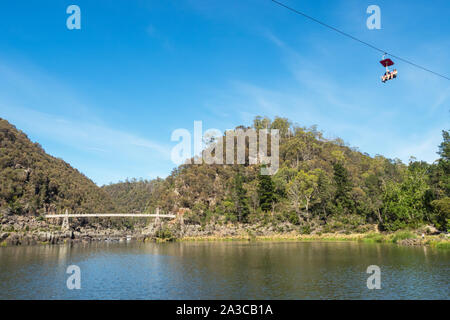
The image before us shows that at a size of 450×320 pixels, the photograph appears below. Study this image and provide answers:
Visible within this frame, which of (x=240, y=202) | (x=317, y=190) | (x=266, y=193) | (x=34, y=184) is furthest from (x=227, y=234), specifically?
(x=34, y=184)

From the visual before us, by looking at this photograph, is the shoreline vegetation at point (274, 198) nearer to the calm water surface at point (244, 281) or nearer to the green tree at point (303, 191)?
the green tree at point (303, 191)

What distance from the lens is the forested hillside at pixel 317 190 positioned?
184 ft

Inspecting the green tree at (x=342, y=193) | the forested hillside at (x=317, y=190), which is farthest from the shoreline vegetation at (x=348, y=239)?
the green tree at (x=342, y=193)

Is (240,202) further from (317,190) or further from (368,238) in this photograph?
(368,238)

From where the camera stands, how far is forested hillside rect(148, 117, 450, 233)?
184ft

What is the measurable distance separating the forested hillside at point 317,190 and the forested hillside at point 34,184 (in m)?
39.0

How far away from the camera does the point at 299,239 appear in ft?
213

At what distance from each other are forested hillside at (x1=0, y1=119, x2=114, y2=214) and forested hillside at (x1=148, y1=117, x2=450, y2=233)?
39.0 metres

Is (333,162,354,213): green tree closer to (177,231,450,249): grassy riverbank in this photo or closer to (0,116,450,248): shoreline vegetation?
(0,116,450,248): shoreline vegetation

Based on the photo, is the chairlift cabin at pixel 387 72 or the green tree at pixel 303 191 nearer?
the chairlift cabin at pixel 387 72

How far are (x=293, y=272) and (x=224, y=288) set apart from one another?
757 centimetres

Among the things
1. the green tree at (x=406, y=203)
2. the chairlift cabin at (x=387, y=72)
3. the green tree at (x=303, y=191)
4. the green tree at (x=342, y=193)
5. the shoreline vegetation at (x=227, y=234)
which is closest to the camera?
the chairlift cabin at (x=387, y=72)

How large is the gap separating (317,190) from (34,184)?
95.8m
